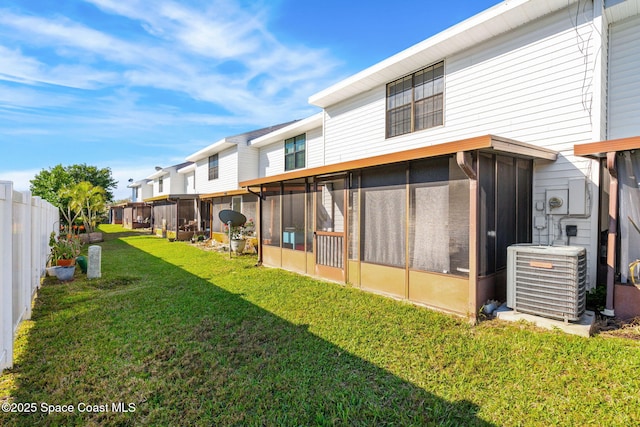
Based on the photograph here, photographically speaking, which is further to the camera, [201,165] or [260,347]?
[201,165]

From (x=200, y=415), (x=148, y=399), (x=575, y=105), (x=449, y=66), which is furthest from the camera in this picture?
(x=449, y=66)

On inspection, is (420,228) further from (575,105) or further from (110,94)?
(110,94)

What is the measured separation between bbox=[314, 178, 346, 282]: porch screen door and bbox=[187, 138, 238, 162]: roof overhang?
9299mm

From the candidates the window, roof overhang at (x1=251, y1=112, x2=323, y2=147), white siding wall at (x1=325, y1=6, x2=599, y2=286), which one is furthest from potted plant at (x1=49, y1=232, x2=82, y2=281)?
white siding wall at (x1=325, y1=6, x2=599, y2=286)

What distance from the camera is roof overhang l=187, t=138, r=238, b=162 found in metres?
15.4

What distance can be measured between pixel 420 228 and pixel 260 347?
3144 mm

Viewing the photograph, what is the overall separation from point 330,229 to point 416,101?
3.84 meters

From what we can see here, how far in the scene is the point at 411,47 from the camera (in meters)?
7.23

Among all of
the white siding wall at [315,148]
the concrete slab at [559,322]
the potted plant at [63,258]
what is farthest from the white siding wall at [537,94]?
the potted plant at [63,258]

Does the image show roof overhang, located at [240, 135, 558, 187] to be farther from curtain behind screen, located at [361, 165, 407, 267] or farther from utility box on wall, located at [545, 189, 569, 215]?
utility box on wall, located at [545, 189, 569, 215]

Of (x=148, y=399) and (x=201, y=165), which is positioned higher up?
(x=201, y=165)

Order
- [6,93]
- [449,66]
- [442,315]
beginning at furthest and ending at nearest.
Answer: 1. [6,93]
2. [449,66]
3. [442,315]

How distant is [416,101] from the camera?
7.73m

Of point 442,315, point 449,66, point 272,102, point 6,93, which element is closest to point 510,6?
point 449,66
